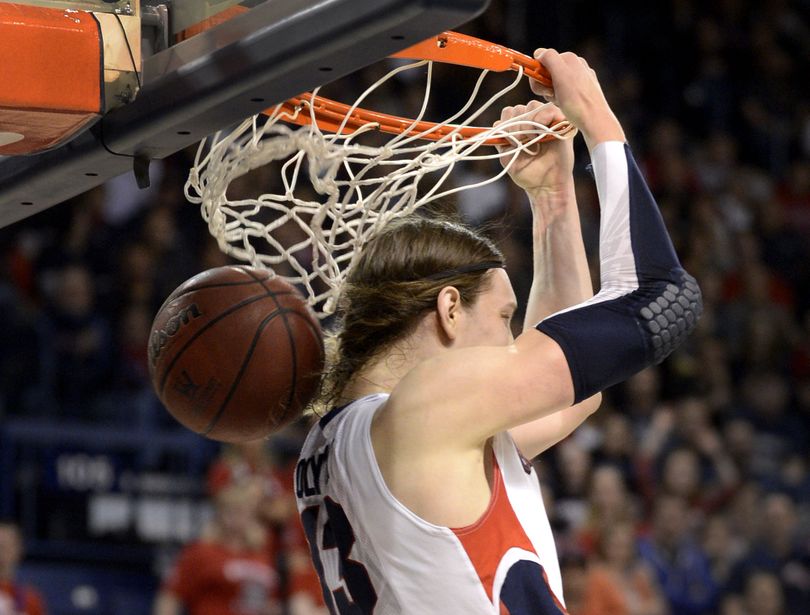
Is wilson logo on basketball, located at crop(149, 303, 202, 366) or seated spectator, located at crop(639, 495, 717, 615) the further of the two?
seated spectator, located at crop(639, 495, 717, 615)

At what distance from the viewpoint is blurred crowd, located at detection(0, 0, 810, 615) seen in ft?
21.9

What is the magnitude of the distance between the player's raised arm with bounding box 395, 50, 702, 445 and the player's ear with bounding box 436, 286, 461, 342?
168 mm

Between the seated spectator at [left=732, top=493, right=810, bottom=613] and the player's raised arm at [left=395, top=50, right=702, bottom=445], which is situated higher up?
the player's raised arm at [left=395, top=50, right=702, bottom=445]

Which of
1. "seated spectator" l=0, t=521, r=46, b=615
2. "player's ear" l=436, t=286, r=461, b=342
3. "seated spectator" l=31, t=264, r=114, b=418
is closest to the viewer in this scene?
"player's ear" l=436, t=286, r=461, b=342

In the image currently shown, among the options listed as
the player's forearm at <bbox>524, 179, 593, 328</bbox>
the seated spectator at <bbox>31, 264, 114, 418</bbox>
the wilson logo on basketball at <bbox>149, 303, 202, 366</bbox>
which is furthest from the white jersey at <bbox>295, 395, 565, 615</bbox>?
the seated spectator at <bbox>31, 264, 114, 418</bbox>

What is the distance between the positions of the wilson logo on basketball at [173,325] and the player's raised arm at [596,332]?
57cm

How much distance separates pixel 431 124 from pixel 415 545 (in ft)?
3.30

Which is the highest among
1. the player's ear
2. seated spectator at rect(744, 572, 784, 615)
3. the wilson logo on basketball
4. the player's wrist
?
the player's wrist

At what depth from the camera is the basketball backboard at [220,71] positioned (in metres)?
1.83

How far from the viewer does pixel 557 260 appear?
2828mm

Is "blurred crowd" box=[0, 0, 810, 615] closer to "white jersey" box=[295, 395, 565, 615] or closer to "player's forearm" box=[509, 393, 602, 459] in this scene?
"player's forearm" box=[509, 393, 602, 459]

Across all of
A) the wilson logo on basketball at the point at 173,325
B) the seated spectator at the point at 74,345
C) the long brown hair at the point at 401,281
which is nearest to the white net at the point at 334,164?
the long brown hair at the point at 401,281

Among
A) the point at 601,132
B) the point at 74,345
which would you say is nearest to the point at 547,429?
the point at 601,132

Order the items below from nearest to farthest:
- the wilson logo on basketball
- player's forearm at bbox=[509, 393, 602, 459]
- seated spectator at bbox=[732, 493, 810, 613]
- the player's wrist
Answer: the player's wrist → the wilson logo on basketball → player's forearm at bbox=[509, 393, 602, 459] → seated spectator at bbox=[732, 493, 810, 613]
